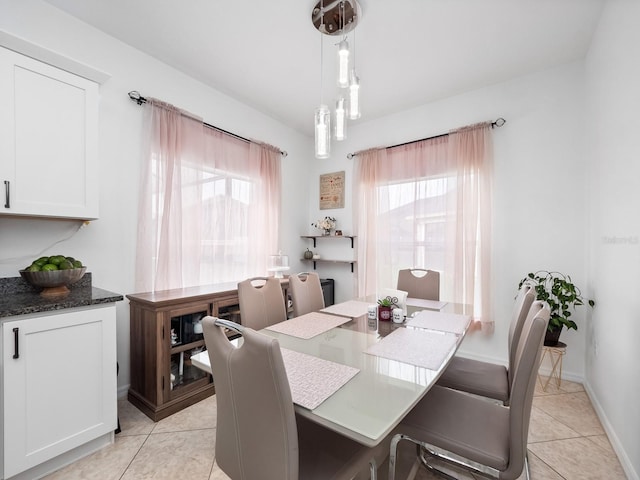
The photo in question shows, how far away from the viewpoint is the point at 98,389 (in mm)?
1622

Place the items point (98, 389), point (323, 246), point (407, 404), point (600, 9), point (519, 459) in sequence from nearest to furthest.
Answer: point (407, 404) < point (519, 459) < point (98, 389) < point (600, 9) < point (323, 246)

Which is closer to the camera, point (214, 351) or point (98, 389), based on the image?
point (214, 351)

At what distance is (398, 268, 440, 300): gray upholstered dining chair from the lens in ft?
7.92

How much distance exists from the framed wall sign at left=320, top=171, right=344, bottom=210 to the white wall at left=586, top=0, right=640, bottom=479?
2.57 metres

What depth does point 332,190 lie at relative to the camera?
4020mm

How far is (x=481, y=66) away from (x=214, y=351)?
3.16 m

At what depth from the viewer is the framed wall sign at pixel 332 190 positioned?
3945mm

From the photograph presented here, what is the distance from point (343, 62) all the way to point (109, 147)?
1925mm

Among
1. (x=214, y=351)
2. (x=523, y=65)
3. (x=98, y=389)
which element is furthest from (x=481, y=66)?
(x=98, y=389)

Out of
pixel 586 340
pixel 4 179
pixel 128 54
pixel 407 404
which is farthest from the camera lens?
pixel 586 340

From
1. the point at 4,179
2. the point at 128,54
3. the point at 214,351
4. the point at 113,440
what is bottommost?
the point at 113,440

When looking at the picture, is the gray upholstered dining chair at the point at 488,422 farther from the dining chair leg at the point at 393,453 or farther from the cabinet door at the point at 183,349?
the cabinet door at the point at 183,349

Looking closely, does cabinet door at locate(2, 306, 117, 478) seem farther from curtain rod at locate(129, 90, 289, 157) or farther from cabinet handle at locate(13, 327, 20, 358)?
curtain rod at locate(129, 90, 289, 157)

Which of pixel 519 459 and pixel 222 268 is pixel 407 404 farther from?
pixel 222 268
